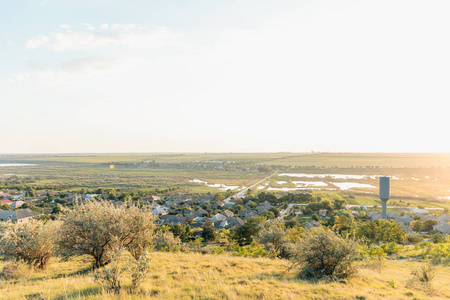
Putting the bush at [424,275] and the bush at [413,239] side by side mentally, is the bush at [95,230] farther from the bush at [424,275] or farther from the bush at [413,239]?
the bush at [413,239]

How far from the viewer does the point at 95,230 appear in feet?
30.1

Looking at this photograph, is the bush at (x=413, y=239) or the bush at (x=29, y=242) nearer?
the bush at (x=29, y=242)

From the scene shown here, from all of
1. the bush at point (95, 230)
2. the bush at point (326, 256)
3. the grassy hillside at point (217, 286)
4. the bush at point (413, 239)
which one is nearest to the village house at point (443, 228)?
the bush at point (413, 239)

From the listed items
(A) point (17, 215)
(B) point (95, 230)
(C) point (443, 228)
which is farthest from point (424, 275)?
(A) point (17, 215)

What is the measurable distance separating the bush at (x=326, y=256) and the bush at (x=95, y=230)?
6.89m

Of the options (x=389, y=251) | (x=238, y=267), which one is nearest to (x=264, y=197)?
(x=389, y=251)

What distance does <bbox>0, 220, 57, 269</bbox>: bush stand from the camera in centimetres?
998

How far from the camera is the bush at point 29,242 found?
32.8 feet

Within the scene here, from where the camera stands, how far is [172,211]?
4838 centimetres

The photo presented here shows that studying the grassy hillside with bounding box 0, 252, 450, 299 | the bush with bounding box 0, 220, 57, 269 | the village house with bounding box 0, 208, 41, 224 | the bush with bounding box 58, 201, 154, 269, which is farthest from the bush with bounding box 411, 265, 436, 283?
the village house with bounding box 0, 208, 41, 224

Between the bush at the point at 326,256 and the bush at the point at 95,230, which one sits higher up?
the bush at the point at 95,230

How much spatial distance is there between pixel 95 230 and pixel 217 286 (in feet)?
16.4

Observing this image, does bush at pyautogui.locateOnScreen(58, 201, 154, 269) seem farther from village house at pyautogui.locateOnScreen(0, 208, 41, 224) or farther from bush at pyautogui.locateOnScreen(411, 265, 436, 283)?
village house at pyautogui.locateOnScreen(0, 208, 41, 224)

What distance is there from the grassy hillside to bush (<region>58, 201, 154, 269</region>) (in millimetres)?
1006
